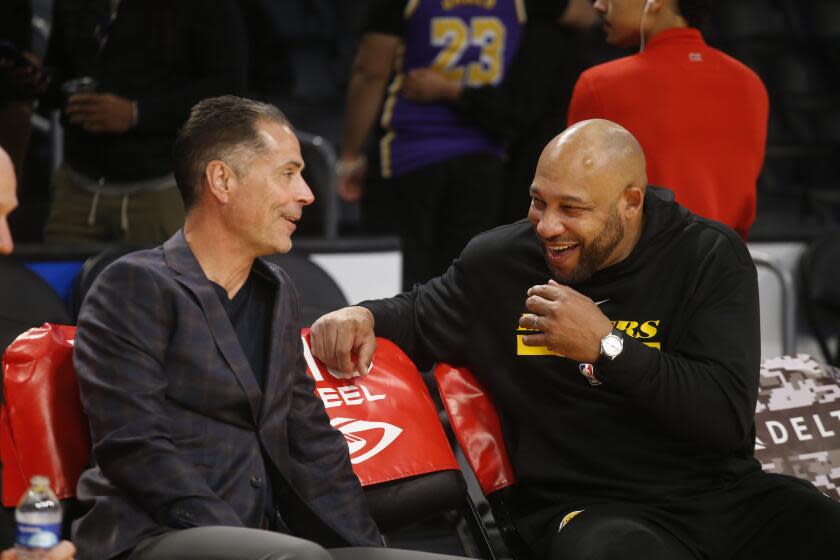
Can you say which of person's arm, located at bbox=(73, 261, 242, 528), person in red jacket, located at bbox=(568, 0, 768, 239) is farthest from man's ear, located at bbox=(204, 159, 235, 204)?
person in red jacket, located at bbox=(568, 0, 768, 239)

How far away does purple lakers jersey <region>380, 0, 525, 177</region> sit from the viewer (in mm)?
4449

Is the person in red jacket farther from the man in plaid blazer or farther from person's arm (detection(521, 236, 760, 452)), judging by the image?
the man in plaid blazer

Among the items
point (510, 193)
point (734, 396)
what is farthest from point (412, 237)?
point (734, 396)

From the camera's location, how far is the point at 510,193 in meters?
5.06

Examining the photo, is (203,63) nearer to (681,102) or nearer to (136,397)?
(681,102)

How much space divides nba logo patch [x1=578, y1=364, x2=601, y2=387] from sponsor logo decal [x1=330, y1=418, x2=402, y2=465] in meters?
0.46

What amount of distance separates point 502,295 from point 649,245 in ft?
1.19

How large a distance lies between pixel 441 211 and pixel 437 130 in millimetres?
277

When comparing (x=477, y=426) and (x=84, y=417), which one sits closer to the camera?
(x=84, y=417)

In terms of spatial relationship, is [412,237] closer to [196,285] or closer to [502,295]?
[502,295]

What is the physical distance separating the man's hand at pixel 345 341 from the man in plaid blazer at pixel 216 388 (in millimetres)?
238

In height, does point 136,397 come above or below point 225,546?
above

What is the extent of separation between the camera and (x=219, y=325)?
261cm

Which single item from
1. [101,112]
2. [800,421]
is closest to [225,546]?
[800,421]
